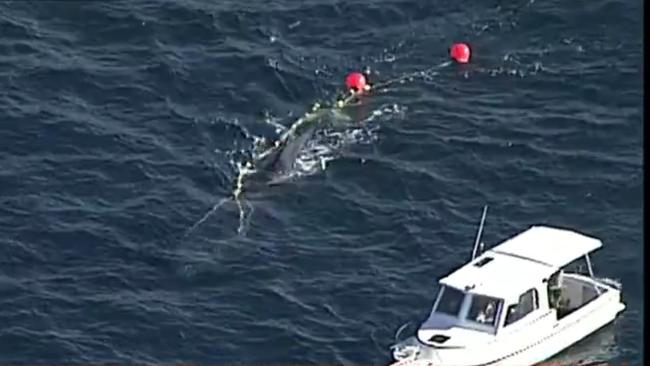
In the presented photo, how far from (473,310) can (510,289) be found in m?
1.27

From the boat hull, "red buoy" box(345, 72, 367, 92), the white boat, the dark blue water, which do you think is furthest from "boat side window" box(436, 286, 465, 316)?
"red buoy" box(345, 72, 367, 92)

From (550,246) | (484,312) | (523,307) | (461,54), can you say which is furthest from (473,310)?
(461,54)

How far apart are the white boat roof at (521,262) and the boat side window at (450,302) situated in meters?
0.35

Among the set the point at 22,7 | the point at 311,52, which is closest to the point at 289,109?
the point at 311,52

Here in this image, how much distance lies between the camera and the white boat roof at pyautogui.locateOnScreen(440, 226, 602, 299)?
2756 inches

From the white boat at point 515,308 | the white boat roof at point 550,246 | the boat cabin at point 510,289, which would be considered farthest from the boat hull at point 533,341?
the white boat roof at point 550,246

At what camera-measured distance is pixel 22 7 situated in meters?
91.7

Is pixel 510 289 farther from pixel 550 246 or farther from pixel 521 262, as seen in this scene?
pixel 550 246

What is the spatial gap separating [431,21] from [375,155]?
1057 centimetres

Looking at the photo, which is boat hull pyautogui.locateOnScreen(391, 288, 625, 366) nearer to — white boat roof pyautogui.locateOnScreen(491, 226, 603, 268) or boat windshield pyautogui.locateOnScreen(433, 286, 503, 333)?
boat windshield pyautogui.locateOnScreen(433, 286, 503, 333)

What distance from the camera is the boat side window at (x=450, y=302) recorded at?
230 feet

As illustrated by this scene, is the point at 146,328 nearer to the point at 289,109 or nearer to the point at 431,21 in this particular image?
the point at 289,109

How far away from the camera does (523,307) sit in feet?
232

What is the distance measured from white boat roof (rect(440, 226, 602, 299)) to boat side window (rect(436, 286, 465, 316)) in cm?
35
